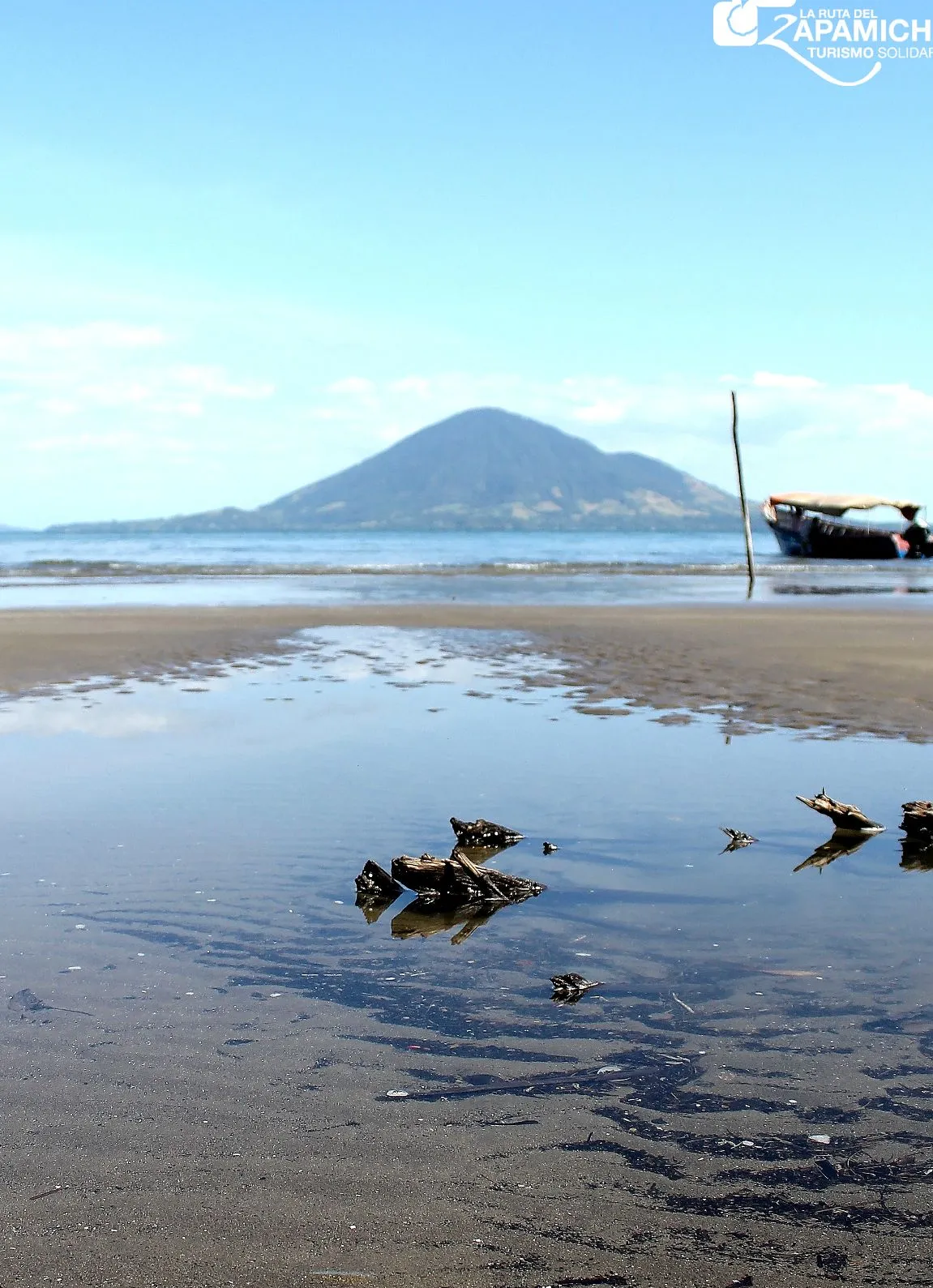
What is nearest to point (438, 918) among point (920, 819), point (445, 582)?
point (920, 819)

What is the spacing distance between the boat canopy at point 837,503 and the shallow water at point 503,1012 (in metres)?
60.8

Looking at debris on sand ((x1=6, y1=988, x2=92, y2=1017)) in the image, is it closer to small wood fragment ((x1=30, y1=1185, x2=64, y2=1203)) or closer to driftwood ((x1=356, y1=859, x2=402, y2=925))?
small wood fragment ((x1=30, y1=1185, x2=64, y2=1203))

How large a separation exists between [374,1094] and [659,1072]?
1119mm

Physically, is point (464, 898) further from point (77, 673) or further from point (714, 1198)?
point (77, 673)

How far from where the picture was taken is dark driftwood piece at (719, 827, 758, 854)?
807cm

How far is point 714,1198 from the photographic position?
3.77m

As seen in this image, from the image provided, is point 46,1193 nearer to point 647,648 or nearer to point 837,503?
point 647,648

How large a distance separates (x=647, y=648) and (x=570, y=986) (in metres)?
16.1

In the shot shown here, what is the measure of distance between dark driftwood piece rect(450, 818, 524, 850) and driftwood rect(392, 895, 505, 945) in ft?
3.55

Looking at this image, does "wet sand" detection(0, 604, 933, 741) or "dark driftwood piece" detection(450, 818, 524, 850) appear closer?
"dark driftwood piece" detection(450, 818, 524, 850)

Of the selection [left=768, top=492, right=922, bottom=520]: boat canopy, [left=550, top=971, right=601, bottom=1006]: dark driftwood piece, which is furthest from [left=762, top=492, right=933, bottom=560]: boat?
[left=550, top=971, right=601, bottom=1006]: dark driftwood piece

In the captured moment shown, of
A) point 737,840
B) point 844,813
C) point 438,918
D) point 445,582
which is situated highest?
point 445,582

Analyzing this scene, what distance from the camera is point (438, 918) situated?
6816 mm

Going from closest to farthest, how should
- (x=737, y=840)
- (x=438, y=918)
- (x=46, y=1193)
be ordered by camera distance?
(x=46, y=1193) < (x=438, y=918) < (x=737, y=840)
